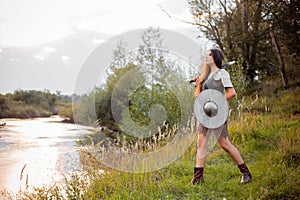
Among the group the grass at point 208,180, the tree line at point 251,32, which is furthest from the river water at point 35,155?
the tree line at point 251,32

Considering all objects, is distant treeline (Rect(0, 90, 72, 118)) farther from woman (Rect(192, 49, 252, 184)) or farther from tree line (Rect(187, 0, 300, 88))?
woman (Rect(192, 49, 252, 184))

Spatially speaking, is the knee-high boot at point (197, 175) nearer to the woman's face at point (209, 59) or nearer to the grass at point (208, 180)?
the grass at point (208, 180)

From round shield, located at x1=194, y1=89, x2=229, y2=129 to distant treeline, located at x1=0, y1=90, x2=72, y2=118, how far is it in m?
10.7

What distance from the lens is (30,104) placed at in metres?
14.9

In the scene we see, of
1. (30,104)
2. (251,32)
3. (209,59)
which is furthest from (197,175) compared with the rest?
(30,104)

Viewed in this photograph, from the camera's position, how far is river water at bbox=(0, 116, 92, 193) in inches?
207

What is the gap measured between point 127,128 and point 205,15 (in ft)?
27.2

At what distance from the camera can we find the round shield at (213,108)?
3883mm

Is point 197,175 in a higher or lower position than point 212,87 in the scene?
lower

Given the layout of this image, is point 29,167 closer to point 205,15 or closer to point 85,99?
point 85,99

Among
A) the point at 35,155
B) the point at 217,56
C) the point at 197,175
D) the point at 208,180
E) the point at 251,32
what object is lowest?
the point at 35,155

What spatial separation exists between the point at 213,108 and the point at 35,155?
4.75 m

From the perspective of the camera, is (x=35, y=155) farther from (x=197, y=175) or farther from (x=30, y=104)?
(x=30, y=104)

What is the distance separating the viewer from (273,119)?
297 inches
